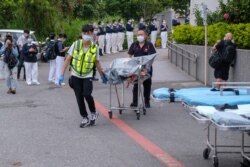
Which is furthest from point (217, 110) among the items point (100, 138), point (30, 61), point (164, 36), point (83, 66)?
point (164, 36)

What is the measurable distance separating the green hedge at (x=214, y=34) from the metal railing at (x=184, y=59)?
41 cm

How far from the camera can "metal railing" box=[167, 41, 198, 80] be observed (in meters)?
21.8

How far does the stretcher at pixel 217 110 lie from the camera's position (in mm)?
7020

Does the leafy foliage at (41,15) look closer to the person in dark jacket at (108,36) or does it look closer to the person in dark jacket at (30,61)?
the person in dark jacket at (108,36)

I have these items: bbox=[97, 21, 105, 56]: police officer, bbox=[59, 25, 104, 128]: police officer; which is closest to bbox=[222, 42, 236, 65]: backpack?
bbox=[59, 25, 104, 128]: police officer

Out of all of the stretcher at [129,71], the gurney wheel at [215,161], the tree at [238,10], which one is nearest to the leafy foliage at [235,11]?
the tree at [238,10]

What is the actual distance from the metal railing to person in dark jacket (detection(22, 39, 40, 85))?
558cm

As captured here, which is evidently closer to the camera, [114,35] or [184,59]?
[184,59]

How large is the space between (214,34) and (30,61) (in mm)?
6208

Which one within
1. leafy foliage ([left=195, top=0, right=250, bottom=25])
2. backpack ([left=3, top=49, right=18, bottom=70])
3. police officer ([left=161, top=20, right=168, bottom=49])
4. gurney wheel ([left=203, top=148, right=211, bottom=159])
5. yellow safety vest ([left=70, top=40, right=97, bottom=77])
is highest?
leafy foliage ([left=195, top=0, right=250, bottom=25])

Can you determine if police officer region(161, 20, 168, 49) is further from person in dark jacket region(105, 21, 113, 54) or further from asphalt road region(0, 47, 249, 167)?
asphalt road region(0, 47, 249, 167)

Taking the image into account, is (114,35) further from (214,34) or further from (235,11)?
(214,34)

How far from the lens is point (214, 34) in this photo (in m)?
19.4

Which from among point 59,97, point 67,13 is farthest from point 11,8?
point 59,97
